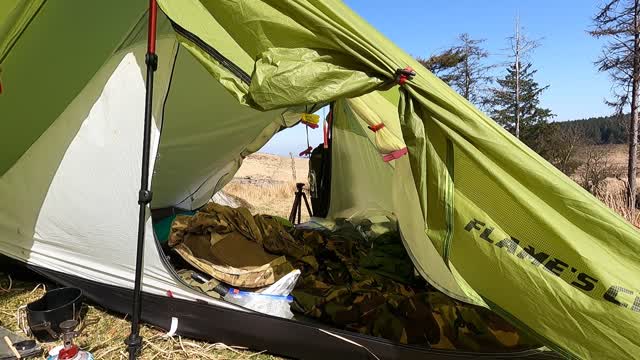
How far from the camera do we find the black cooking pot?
2.11 m

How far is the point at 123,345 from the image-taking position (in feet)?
6.97

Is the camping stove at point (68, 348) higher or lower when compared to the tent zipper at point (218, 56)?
lower

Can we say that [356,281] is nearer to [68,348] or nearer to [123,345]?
[123,345]

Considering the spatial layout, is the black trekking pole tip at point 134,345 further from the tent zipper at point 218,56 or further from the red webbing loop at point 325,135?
the red webbing loop at point 325,135

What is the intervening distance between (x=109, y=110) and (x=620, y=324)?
2337 mm

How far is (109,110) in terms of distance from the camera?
2197 millimetres

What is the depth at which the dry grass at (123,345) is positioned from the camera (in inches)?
81.4

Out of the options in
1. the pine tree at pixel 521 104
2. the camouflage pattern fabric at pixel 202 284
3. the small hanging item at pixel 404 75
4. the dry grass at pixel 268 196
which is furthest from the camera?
the pine tree at pixel 521 104

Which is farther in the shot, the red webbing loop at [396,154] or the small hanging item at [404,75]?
the red webbing loop at [396,154]

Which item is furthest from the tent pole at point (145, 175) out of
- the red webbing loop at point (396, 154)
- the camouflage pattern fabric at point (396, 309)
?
the red webbing loop at point (396, 154)

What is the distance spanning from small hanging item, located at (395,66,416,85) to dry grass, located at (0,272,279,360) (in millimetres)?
1428

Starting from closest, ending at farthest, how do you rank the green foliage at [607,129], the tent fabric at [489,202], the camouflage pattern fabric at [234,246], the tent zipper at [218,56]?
the tent fabric at [489,202], the tent zipper at [218,56], the camouflage pattern fabric at [234,246], the green foliage at [607,129]

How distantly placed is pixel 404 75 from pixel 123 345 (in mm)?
1841

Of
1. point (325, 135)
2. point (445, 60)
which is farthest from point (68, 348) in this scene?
point (445, 60)
